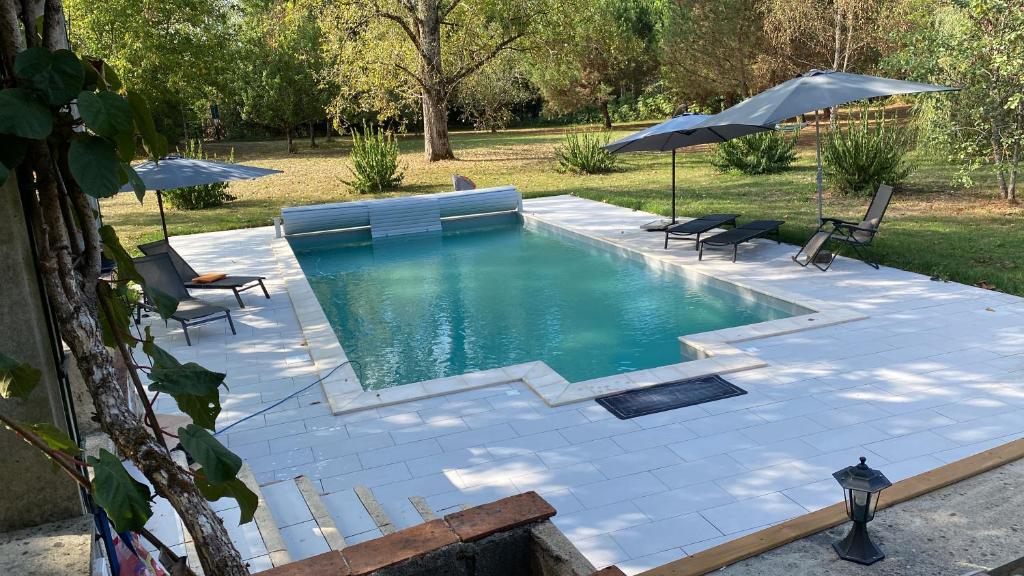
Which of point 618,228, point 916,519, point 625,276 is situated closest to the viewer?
point 916,519

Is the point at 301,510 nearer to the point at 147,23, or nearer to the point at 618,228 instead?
the point at 618,228

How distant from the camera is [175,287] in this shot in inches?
328

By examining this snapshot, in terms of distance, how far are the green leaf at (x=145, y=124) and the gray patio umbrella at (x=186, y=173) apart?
7.40 meters

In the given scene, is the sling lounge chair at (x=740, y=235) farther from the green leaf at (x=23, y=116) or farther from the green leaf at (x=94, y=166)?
the green leaf at (x=23, y=116)

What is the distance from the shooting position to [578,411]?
19.2ft

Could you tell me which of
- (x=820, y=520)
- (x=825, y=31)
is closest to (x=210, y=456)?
(x=820, y=520)

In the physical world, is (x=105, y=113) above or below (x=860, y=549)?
above

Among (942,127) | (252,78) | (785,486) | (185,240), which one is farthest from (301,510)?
(252,78)

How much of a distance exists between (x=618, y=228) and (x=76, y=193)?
1146 cm

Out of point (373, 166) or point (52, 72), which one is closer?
point (52, 72)

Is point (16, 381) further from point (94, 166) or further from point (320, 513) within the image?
point (320, 513)

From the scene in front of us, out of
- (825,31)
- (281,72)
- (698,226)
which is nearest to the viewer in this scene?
(698,226)

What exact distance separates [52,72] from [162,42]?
25.8 m

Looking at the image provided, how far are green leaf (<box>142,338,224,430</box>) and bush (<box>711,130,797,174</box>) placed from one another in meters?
17.2
